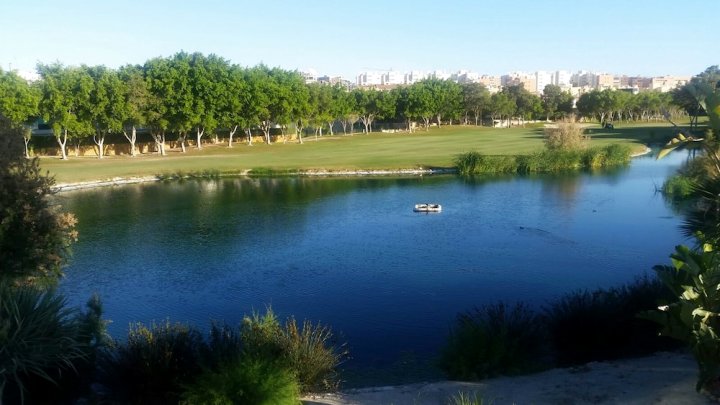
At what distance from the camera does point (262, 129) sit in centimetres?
9006

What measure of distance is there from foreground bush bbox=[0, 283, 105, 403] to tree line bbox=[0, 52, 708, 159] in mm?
38442

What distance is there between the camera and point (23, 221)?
14992 millimetres

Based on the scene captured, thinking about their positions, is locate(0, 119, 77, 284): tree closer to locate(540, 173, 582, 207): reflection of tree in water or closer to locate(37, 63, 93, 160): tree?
locate(540, 173, 582, 207): reflection of tree in water

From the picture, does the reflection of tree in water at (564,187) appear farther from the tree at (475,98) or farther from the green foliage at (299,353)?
the tree at (475,98)

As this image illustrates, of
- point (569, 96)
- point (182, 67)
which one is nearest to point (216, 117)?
point (182, 67)

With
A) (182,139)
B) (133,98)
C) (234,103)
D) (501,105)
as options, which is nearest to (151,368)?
(133,98)

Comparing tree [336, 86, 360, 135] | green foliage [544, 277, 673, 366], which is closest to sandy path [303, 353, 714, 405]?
green foliage [544, 277, 673, 366]

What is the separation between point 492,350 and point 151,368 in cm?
611

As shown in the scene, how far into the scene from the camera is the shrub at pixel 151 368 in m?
10.8

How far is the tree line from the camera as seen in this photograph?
60.6 m

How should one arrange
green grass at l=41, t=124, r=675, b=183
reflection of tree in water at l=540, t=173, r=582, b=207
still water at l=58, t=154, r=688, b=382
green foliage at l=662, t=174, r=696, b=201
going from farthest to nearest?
green grass at l=41, t=124, r=675, b=183 < reflection of tree in water at l=540, t=173, r=582, b=207 < green foliage at l=662, t=174, r=696, b=201 < still water at l=58, t=154, r=688, b=382

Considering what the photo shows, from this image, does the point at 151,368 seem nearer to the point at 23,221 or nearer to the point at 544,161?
the point at 23,221

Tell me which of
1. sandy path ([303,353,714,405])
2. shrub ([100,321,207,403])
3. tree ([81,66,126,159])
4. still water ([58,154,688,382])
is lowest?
still water ([58,154,688,382])

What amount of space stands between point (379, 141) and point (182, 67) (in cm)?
2663
